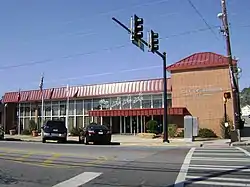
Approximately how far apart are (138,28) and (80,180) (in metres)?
11.0

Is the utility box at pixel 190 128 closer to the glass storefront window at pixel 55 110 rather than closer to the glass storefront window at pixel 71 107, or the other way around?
the glass storefront window at pixel 71 107

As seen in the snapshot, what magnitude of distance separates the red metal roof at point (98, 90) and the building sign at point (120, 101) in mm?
617

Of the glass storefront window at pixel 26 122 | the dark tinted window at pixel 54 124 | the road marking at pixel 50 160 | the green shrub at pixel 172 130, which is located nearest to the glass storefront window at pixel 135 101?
the green shrub at pixel 172 130

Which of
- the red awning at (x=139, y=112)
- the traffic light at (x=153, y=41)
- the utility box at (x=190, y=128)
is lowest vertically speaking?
the utility box at (x=190, y=128)

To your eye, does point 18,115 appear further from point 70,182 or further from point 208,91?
Answer: point 70,182

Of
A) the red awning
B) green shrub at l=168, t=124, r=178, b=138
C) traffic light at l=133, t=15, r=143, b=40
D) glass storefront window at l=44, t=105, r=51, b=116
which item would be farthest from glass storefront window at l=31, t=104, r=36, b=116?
traffic light at l=133, t=15, r=143, b=40

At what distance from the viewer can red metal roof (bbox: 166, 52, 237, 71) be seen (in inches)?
1385

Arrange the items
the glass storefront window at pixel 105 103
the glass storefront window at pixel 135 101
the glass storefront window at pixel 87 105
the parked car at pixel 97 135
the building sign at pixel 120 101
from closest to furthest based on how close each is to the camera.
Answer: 1. the parked car at pixel 97 135
2. the glass storefront window at pixel 135 101
3. the building sign at pixel 120 101
4. the glass storefront window at pixel 105 103
5. the glass storefront window at pixel 87 105

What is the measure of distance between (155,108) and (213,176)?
2740cm

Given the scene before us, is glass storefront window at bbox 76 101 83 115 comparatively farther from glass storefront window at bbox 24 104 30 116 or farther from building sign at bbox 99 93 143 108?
glass storefront window at bbox 24 104 30 116

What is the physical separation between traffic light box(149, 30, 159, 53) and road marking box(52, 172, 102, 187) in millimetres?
11987

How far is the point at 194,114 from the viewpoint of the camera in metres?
35.9

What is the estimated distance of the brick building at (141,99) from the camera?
35.2 metres

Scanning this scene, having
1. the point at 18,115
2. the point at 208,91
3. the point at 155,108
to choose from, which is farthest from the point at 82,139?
the point at 18,115
